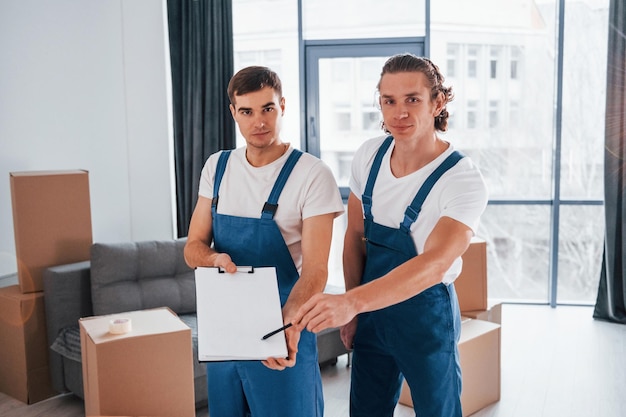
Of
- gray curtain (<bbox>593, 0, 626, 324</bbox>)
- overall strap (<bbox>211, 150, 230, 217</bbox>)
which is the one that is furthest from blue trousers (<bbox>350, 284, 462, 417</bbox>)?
gray curtain (<bbox>593, 0, 626, 324</bbox>)

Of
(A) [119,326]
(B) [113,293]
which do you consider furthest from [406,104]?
(B) [113,293]

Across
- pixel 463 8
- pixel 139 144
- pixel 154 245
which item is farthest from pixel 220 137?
pixel 463 8

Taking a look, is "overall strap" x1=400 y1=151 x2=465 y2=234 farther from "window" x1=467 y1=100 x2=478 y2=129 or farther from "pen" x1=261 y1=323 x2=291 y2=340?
"window" x1=467 y1=100 x2=478 y2=129

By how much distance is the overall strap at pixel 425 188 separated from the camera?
1.68 m

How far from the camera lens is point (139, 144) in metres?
4.94

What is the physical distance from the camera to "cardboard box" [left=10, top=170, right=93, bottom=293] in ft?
10.8

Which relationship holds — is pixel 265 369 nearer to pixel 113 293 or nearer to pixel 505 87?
pixel 113 293

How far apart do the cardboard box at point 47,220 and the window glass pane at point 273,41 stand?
7.20ft

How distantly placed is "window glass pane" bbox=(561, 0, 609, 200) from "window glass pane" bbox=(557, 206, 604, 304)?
0.15 meters

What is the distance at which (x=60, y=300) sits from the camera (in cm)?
331

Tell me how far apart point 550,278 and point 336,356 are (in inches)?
85.2

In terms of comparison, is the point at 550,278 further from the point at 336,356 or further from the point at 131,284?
the point at 131,284

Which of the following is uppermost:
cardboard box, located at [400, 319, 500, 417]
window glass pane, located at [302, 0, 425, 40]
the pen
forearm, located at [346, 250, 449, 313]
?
window glass pane, located at [302, 0, 425, 40]

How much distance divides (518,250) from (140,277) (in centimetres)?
299
